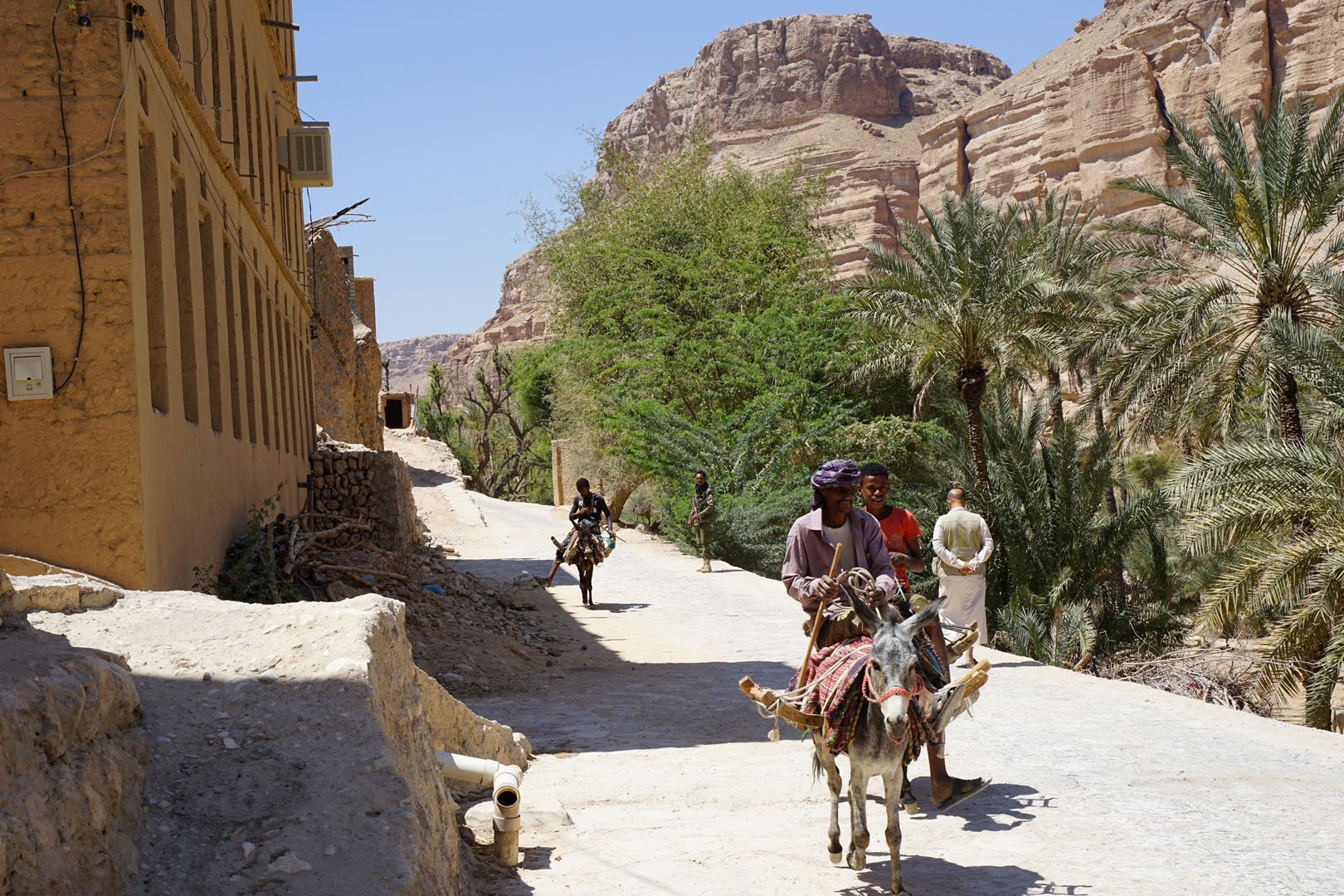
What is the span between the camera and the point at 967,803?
6930mm

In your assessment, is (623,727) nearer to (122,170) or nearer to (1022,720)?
(1022,720)

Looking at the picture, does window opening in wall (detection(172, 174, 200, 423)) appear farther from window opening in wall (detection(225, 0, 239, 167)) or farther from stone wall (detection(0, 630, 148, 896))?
stone wall (detection(0, 630, 148, 896))

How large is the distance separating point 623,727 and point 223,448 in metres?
4.59

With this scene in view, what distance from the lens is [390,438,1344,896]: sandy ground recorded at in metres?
5.49

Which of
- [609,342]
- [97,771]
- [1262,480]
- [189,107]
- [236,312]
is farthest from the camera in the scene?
[609,342]

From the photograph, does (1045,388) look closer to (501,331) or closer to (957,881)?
(957,881)

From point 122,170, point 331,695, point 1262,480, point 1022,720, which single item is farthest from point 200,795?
point 1262,480

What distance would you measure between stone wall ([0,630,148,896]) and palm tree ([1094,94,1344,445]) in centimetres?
1726

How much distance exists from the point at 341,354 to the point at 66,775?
101 ft

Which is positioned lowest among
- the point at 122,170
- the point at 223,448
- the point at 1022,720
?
the point at 1022,720

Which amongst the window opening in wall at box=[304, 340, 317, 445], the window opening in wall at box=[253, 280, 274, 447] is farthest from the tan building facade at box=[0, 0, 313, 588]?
the window opening in wall at box=[304, 340, 317, 445]

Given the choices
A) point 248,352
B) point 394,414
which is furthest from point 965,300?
point 394,414

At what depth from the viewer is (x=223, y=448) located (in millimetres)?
10992

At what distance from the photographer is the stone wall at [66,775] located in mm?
3557
